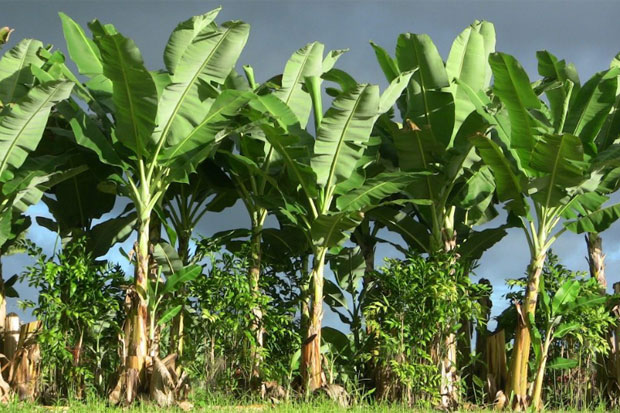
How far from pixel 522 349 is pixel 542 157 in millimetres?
2209

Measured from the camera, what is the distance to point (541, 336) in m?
9.17

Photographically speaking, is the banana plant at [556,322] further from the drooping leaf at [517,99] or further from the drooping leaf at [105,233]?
the drooping leaf at [105,233]

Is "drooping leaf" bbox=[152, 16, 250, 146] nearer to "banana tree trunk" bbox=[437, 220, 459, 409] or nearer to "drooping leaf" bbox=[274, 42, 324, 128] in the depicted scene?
"drooping leaf" bbox=[274, 42, 324, 128]

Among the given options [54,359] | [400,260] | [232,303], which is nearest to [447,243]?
Result: [400,260]

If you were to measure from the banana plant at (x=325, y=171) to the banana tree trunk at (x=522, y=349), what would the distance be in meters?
1.91

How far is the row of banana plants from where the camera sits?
26.6ft

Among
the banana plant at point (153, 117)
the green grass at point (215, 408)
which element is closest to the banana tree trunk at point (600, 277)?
the green grass at point (215, 408)

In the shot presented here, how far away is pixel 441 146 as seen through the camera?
8.99 meters

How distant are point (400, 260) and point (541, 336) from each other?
1960 millimetres

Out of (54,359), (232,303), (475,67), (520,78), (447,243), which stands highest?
(475,67)

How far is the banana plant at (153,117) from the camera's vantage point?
7836 millimetres

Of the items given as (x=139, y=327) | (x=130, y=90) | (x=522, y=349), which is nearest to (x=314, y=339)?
(x=139, y=327)

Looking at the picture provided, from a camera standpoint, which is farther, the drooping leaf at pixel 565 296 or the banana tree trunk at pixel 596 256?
the banana tree trunk at pixel 596 256

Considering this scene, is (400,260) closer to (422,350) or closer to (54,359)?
(422,350)
